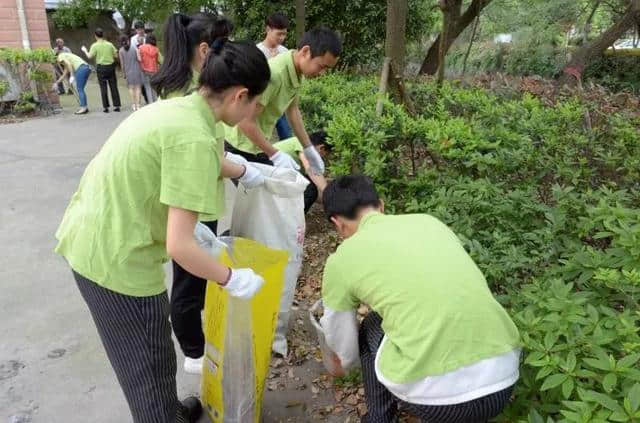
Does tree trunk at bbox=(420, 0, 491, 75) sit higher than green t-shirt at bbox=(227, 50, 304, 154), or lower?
higher

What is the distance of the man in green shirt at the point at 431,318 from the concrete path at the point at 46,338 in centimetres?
91

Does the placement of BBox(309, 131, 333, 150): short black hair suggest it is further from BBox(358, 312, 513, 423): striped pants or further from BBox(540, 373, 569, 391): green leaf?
BBox(540, 373, 569, 391): green leaf

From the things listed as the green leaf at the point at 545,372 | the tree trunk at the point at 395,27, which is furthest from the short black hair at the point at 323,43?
the green leaf at the point at 545,372

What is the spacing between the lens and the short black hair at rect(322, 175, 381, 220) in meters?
1.93

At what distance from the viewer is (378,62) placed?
945 centimetres

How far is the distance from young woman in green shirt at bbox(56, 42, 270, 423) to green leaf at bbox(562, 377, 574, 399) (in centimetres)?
93

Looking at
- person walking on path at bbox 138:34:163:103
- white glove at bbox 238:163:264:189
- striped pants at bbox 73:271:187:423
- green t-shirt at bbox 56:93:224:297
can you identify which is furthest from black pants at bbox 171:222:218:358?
person walking on path at bbox 138:34:163:103

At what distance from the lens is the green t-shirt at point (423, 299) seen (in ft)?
4.98

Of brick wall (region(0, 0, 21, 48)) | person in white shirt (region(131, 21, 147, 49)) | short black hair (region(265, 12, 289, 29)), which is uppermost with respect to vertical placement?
brick wall (region(0, 0, 21, 48))

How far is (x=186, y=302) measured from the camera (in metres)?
2.28

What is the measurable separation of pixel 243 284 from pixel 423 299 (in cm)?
56

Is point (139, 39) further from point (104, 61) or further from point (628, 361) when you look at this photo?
point (628, 361)

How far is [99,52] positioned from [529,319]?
9722 millimetres

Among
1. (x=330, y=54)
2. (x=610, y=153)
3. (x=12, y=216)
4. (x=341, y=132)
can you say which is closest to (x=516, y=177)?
(x=610, y=153)
